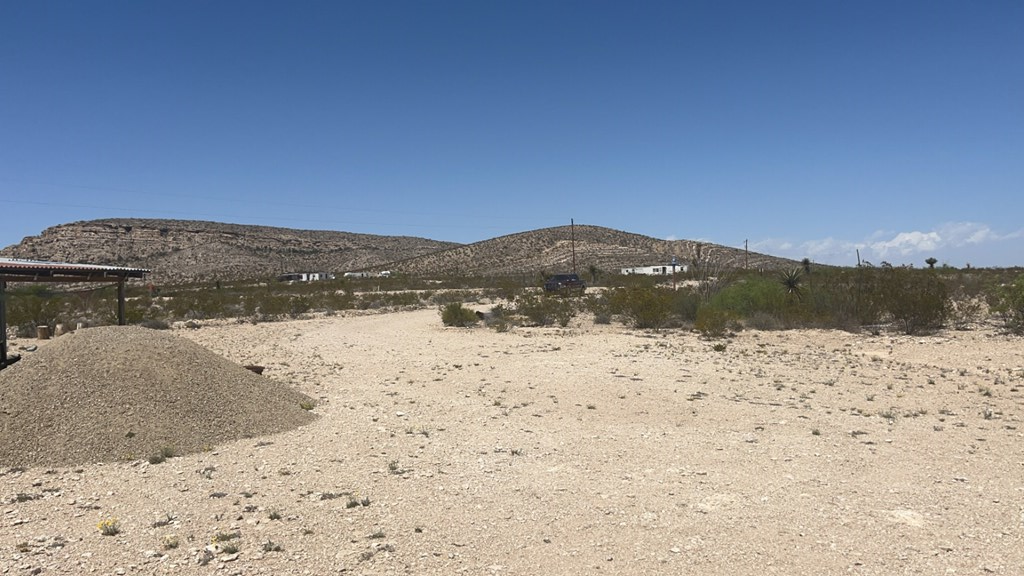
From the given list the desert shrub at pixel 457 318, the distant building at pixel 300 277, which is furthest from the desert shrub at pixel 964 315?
the distant building at pixel 300 277

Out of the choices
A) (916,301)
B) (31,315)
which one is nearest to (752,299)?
(916,301)

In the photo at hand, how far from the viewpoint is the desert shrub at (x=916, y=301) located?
21780 millimetres

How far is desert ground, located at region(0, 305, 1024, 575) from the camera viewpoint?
17.4ft

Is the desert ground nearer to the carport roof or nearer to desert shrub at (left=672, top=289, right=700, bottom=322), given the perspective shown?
A: the carport roof

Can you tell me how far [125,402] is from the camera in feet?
29.3

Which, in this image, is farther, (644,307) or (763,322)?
(644,307)

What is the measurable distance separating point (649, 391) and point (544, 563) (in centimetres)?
758

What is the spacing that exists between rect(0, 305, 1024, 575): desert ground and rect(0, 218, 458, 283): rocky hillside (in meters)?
91.6

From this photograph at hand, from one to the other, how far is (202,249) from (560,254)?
185ft

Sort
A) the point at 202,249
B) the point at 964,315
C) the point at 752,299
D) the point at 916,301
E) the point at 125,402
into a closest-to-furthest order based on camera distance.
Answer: the point at 125,402
the point at 916,301
the point at 964,315
the point at 752,299
the point at 202,249

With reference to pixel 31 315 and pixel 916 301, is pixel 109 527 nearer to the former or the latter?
pixel 916 301

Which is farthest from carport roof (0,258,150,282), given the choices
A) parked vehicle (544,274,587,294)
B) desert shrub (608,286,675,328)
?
parked vehicle (544,274,587,294)

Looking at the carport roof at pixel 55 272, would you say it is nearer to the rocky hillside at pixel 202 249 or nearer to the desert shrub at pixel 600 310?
the desert shrub at pixel 600 310

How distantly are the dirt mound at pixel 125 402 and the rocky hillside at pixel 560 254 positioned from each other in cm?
7727
